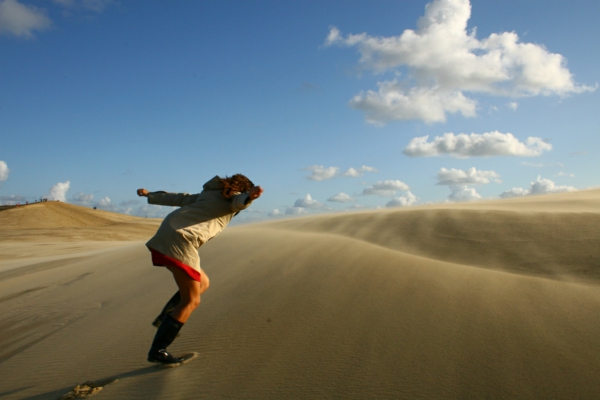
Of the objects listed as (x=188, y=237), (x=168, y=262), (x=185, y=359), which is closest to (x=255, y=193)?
(x=188, y=237)

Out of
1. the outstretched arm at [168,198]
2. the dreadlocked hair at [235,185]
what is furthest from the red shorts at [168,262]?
the dreadlocked hair at [235,185]

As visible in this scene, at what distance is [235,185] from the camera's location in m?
3.34

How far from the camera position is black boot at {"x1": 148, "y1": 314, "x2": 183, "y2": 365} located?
10.2 ft

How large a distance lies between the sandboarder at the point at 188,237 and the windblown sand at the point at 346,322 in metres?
0.31

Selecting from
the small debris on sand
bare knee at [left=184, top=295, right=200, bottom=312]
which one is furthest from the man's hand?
the small debris on sand

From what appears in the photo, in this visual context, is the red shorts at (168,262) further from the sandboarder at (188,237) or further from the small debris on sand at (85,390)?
the small debris on sand at (85,390)

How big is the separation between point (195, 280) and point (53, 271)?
5.66 meters

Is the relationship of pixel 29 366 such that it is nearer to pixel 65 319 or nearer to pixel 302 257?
pixel 65 319

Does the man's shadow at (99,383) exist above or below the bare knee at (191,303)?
below

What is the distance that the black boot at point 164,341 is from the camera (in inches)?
123

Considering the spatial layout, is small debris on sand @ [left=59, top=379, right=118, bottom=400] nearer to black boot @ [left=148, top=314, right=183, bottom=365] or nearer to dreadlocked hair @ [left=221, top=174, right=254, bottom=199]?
black boot @ [left=148, top=314, right=183, bottom=365]

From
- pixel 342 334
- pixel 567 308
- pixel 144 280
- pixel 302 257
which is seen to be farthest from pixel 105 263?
pixel 567 308

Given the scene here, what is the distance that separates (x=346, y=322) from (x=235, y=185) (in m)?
1.48

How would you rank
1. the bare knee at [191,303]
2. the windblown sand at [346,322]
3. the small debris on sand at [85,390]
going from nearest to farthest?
1. the windblown sand at [346,322]
2. the small debris on sand at [85,390]
3. the bare knee at [191,303]
